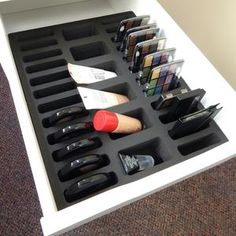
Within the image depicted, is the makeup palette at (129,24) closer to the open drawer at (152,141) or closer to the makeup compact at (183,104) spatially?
the open drawer at (152,141)

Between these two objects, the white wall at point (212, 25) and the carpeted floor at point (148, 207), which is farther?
the white wall at point (212, 25)

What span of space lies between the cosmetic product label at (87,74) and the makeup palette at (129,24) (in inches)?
3.5

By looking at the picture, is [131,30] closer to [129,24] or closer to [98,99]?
[129,24]

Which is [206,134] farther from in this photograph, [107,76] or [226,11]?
[226,11]

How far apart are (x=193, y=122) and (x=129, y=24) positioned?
249 millimetres

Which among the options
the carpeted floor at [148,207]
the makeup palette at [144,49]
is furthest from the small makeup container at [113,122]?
the carpeted floor at [148,207]

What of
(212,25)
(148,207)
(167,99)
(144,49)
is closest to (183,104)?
(167,99)

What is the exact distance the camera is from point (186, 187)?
0.81 metres

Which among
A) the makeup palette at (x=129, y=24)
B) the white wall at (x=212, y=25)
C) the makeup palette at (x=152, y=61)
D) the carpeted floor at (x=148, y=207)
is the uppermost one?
the white wall at (x=212, y=25)

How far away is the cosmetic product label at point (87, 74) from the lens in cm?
56

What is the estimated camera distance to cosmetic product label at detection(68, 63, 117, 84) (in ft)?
1.84

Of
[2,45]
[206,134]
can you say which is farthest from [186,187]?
[2,45]

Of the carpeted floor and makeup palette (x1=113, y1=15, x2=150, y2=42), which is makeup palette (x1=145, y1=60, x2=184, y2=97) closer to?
makeup palette (x1=113, y1=15, x2=150, y2=42)

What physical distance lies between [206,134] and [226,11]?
538mm
